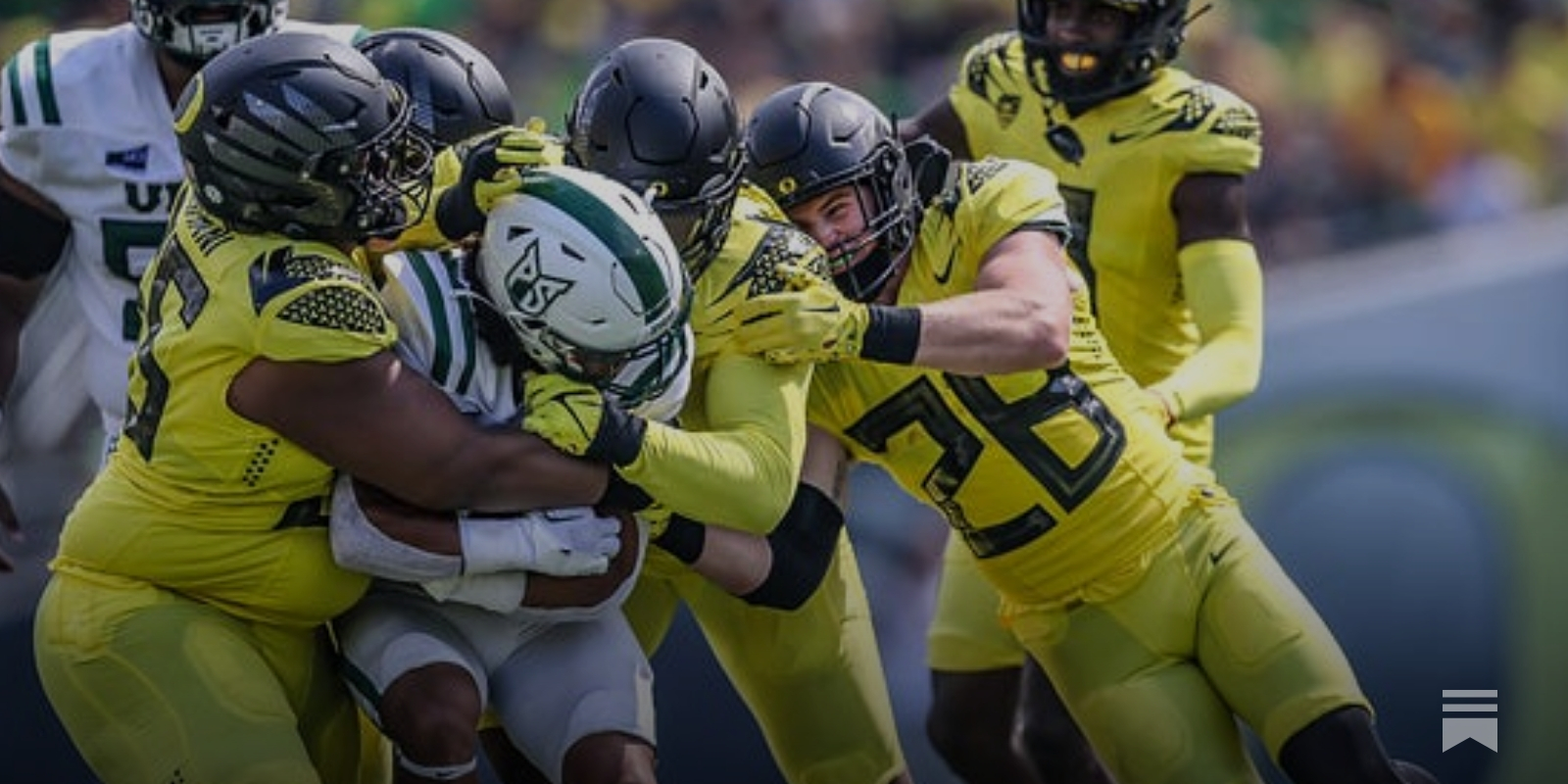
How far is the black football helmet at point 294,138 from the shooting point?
485 centimetres

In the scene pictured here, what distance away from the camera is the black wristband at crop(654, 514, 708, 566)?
17.2 ft

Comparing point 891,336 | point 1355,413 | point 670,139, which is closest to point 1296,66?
point 1355,413

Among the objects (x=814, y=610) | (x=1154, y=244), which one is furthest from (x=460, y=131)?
(x=1154, y=244)

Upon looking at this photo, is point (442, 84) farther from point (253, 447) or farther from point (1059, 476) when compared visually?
point (1059, 476)

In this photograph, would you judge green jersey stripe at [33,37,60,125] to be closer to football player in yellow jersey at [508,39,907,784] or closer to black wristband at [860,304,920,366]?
football player in yellow jersey at [508,39,907,784]

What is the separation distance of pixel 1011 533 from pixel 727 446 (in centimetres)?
89

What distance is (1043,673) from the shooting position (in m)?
6.55

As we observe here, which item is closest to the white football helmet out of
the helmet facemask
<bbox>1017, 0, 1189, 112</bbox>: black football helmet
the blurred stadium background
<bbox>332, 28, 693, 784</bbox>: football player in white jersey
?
<bbox>332, 28, 693, 784</bbox>: football player in white jersey

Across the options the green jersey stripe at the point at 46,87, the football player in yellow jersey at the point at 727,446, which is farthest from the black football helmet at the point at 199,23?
the football player in yellow jersey at the point at 727,446

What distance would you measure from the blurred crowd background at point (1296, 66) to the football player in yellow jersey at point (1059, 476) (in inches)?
121

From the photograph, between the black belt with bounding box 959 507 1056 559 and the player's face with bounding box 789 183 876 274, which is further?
the black belt with bounding box 959 507 1056 559

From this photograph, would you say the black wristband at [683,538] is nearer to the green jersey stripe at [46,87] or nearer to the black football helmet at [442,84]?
the black football helmet at [442,84]

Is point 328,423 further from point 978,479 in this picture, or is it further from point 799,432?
point 978,479

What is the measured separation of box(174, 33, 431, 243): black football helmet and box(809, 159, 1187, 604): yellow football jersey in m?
1.06
